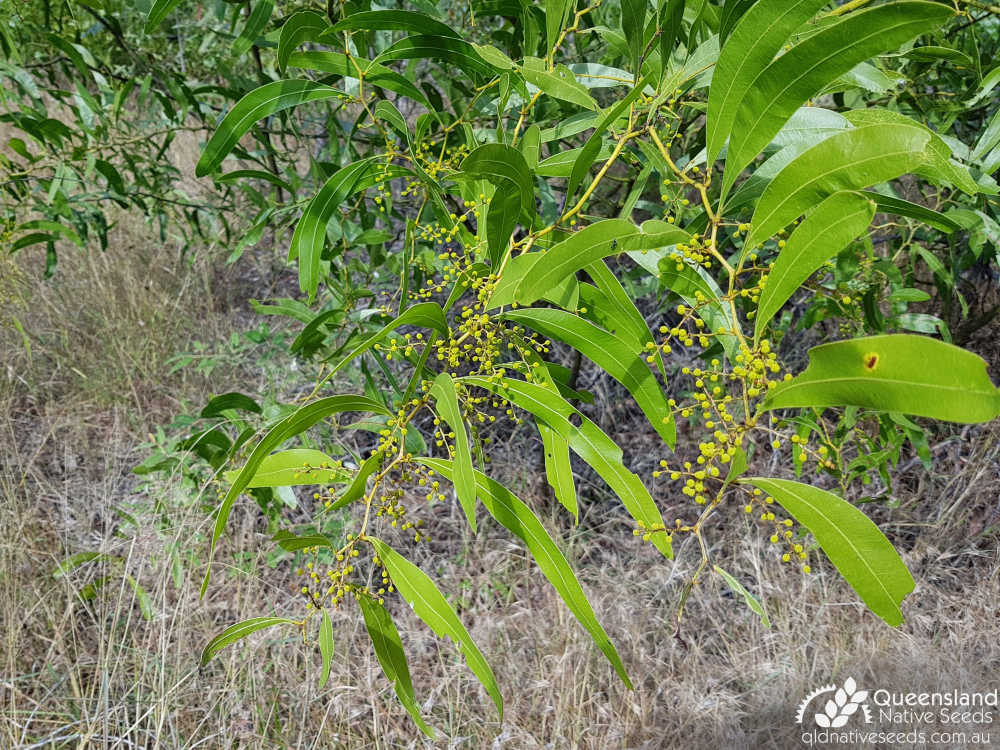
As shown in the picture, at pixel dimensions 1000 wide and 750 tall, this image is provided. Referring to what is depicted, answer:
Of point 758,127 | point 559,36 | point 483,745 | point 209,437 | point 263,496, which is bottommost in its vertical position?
point 483,745

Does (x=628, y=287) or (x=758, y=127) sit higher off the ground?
(x=758, y=127)

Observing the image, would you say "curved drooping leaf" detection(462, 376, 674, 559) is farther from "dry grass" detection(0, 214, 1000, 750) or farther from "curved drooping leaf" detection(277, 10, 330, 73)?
"dry grass" detection(0, 214, 1000, 750)

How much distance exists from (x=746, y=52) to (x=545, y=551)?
1.28 feet

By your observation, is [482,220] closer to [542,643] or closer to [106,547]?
[542,643]

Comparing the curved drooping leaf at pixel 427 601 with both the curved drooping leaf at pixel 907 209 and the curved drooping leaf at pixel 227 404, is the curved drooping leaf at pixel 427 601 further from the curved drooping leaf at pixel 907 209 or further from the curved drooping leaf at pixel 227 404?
the curved drooping leaf at pixel 227 404

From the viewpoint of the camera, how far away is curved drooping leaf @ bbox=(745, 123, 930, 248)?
16.6 inches

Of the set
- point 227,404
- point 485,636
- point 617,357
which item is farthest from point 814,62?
point 485,636

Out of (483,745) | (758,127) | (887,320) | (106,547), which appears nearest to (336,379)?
(106,547)

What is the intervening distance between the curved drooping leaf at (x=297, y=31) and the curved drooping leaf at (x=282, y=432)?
38cm

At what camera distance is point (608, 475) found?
24.2 inches

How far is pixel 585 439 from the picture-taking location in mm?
618

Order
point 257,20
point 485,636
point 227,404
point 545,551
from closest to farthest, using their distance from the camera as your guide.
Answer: point 545,551 → point 257,20 → point 227,404 → point 485,636

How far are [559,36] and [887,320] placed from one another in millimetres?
974

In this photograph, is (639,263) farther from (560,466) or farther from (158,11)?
(158,11)
